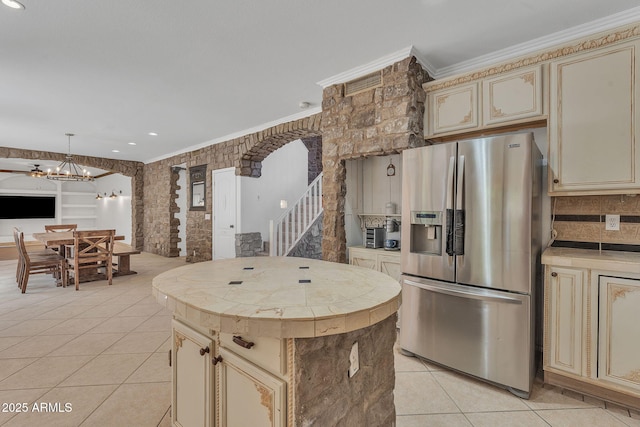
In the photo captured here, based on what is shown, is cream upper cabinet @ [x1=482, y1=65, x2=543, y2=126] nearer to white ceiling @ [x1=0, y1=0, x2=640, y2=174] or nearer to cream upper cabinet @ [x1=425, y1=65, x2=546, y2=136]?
cream upper cabinet @ [x1=425, y1=65, x2=546, y2=136]

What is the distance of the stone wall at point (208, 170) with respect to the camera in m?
5.01

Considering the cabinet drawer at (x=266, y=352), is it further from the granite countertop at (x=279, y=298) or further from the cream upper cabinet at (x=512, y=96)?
the cream upper cabinet at (x=512, y=96)

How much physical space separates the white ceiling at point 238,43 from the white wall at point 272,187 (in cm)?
191

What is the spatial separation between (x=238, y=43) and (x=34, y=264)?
464cm

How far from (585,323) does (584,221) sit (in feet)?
2.97

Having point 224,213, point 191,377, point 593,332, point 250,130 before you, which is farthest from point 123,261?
point 593,332

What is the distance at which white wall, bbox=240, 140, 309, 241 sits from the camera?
5.78m

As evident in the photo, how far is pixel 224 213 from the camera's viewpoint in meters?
5.95

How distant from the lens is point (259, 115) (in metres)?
4.63

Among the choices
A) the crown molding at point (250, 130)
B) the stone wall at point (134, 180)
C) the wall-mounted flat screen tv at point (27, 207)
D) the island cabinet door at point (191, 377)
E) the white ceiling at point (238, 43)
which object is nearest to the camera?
the island cabinet door at point (191, 377)

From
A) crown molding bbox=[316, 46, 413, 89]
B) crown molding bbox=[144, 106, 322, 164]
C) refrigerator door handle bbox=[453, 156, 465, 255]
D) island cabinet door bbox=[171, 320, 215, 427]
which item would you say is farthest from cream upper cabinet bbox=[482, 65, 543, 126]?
island cabinet door bbox=[171, 320, 215, 427]

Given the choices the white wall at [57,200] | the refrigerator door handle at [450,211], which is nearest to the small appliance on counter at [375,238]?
the refrigerator door handle at [450,211]

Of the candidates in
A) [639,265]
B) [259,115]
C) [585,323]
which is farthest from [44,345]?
[639,265]

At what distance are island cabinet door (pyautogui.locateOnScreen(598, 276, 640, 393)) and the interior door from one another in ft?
16.8
